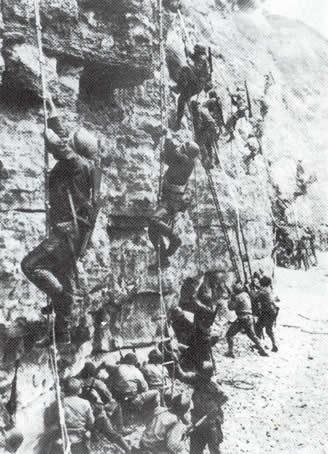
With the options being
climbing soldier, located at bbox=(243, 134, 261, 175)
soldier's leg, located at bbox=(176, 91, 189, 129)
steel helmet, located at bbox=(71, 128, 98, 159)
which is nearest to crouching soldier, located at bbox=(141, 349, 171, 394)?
steel helmet, located at bbox=(71, 128, 98, 159)

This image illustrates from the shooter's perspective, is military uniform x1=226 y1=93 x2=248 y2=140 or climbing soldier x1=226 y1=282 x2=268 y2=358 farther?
military uniform x1=226 y1=93 x2=248 y2=140

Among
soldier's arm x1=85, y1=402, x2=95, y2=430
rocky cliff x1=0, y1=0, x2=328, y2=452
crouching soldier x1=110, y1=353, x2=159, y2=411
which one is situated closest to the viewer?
soldier's arm x1=85, y1=402, x2=95, y2=430

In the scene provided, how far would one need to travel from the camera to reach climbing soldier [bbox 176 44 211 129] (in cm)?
1100

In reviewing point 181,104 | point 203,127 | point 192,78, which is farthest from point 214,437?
point 203,127

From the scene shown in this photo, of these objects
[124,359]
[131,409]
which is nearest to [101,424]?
[131,409]

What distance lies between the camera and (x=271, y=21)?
4350 centimetres

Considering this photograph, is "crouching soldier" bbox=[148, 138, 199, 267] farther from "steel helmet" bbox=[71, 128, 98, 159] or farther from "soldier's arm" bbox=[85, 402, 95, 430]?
"soldier's arm" bbox=[85, 402, 95, 430]

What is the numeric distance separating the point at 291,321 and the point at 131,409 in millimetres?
7715

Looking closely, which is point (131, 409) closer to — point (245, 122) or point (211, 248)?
point (211, 248)

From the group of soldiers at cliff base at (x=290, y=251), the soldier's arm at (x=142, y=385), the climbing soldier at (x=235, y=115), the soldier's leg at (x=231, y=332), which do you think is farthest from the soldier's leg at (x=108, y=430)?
the group of soldiers at cliff base at (x=290, y=251)

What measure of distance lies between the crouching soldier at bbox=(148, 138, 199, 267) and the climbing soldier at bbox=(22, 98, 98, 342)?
2387mm

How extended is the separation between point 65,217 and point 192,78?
6810 mm

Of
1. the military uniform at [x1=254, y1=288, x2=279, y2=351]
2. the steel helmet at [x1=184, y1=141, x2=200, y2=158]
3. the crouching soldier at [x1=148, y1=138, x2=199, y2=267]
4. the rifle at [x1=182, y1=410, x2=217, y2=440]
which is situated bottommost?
the military uniform at [x1=254, y1=288, x2=279, y2=351]

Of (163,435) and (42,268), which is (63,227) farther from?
(163,435)
